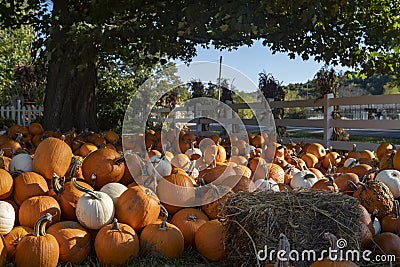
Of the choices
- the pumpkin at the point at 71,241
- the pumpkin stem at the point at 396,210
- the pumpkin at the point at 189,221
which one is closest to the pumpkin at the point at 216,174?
the pumpkin at the point at 189,221

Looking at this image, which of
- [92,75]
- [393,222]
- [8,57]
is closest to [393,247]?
[393,222]

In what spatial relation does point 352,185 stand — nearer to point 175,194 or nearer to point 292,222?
point 292,222

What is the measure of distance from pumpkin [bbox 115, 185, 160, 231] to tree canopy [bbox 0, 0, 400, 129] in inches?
110

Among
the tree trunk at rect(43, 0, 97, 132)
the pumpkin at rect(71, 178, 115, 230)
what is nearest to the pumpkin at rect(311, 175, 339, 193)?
the pumpkin at rect(71, 178, 115, 230)

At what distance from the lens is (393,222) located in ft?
10.2

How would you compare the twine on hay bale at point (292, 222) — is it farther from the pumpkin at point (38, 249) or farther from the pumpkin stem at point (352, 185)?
the pumpkin at point (38, 249)

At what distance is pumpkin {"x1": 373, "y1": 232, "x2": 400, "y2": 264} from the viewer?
2805 mm

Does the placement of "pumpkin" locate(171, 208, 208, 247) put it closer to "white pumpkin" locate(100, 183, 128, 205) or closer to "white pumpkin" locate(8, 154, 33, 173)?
"white pumpkin" locate(100, 183, 128, 205)

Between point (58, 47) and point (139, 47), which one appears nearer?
point (58, 47)

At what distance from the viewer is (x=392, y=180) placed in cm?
353

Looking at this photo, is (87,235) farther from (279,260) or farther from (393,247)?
(393,247)

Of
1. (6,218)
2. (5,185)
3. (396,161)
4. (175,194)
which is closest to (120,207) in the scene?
(175,194)

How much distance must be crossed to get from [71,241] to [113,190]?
0.59m

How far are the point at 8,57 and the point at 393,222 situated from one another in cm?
2161
